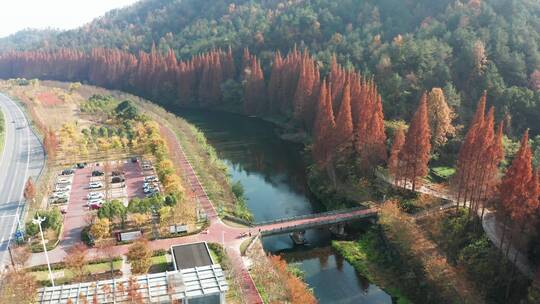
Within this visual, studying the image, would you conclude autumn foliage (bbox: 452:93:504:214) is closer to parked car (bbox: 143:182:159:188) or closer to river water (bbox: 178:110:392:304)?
river water (bbox: 178:110:392:304)

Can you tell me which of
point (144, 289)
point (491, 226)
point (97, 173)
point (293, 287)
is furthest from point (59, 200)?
point (491, 226)

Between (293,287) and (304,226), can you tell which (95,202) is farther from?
(293,287)

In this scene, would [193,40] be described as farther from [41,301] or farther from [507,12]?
[41,301]

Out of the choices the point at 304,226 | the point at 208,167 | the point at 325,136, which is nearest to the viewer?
the point at 304,226

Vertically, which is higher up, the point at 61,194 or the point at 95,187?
the point at 61,194

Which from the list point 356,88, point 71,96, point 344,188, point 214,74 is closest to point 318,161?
point 344,188

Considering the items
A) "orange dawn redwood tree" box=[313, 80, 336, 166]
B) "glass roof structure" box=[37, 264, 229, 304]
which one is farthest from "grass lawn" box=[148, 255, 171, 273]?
"orange dawn redwood tree" box=[313, 80, 336, 166]
